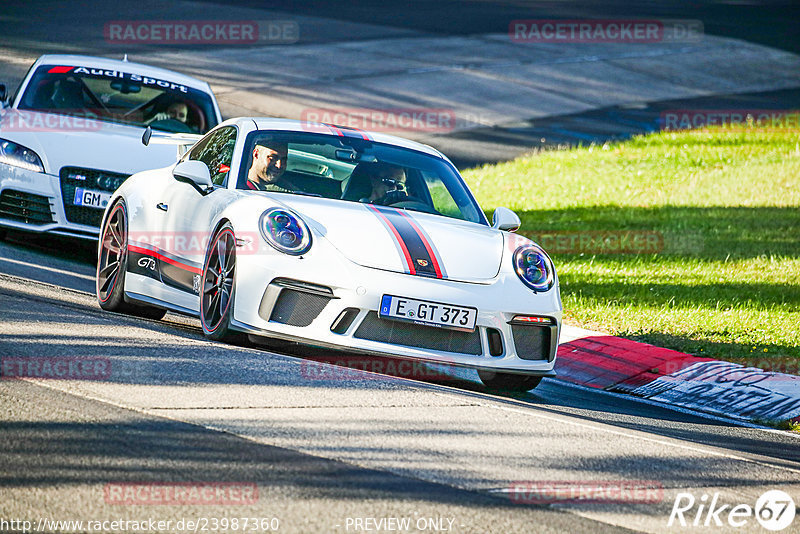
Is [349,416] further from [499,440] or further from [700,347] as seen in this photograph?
[700,347]

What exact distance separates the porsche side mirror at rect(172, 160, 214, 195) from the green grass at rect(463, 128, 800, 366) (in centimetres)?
357

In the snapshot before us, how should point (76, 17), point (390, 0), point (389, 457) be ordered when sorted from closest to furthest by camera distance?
point (389, 457), point (76, 17), point (390, 0)

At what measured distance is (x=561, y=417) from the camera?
630 centimetres

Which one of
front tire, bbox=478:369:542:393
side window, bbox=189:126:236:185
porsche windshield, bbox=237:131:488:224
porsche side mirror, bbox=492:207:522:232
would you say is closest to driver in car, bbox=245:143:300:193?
porsche windshield, bbox=237:131:488:224

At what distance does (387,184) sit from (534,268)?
1.20m

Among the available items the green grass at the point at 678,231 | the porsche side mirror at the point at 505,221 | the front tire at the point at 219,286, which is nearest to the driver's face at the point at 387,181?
the porsche side mirror at the point at 505,221

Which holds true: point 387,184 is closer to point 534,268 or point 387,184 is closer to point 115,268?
point 534,268

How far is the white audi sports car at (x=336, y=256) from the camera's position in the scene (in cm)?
654

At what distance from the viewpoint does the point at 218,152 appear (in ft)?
26.6

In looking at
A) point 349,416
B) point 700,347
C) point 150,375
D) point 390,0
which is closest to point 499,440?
point 349,416

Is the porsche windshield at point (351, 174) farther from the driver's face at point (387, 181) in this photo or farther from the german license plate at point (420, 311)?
the german license plate at point (420, 311)

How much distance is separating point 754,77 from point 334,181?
26085mm

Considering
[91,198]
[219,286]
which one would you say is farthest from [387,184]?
[91,198]

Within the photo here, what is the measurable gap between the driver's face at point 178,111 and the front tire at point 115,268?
10.5ft
